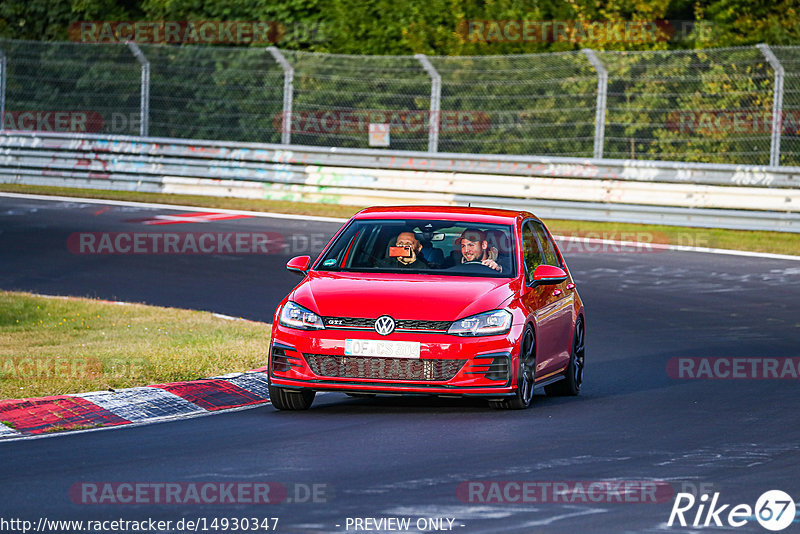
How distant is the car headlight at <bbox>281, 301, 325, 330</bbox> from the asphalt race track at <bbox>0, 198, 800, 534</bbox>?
63 centimetres

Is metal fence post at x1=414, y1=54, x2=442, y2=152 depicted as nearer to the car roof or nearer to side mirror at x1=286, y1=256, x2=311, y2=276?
the car roof

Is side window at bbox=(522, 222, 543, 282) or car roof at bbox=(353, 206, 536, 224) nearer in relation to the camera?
side window at bbox=(522, 222, 543, 282)

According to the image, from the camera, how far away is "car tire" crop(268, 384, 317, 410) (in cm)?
1052

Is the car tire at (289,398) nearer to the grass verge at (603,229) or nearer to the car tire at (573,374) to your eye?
the car tire at (573,374)

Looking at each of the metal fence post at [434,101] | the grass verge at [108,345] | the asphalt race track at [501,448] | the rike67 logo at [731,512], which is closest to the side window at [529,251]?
the asphalt race track at [501,448]

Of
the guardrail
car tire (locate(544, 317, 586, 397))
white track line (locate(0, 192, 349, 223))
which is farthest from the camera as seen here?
white track line (locate(0, 192, 349, 223))

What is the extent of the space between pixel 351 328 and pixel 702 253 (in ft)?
41.2

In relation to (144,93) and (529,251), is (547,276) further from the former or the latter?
(144,93)

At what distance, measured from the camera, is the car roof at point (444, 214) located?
1145 cm

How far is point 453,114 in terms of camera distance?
87.8 ft

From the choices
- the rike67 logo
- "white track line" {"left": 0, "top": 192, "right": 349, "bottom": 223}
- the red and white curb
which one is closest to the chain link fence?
"white track line" {"left": 0, "top": 192, "right": 349, "bottom": 223}

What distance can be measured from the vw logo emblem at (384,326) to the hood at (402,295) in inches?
2.0

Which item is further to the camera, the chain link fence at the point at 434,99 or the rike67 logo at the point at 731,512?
the chain link fence at the point at 434,99

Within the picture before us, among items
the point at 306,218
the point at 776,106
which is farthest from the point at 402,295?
the point at 306,218
